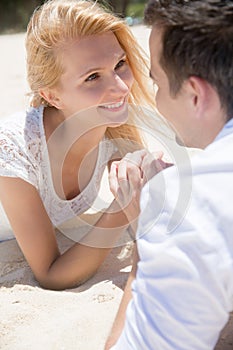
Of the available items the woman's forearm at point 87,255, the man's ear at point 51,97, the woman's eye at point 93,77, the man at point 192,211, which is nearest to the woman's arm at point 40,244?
the woman's forearm at point 87,255

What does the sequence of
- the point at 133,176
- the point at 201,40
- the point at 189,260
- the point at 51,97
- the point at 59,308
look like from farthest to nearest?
1. the point at 51,97
2. the point at 59,308
3. the point at 133,176
4. the point at 201,40
5. the point at 189,260

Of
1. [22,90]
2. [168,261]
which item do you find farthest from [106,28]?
[22,90]

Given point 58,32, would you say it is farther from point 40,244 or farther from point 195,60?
point 195,60

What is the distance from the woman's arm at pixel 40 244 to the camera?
2.33 metres

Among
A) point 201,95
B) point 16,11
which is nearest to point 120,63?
point 201,95

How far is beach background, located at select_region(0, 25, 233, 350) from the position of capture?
1907 millimetres

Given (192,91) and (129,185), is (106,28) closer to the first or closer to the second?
(129,185)

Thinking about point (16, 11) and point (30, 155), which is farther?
point (16, 11)

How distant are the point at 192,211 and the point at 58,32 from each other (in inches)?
53.7

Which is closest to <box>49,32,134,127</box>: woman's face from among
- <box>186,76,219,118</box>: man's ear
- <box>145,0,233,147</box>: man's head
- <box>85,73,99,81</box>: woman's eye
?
<box>85,73,99,81</box>: woman's eye

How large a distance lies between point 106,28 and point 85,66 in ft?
0.60

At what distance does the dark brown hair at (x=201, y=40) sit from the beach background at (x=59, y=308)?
844 millimetres

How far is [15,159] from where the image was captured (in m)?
2.37

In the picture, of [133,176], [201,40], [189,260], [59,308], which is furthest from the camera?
[59,308]
